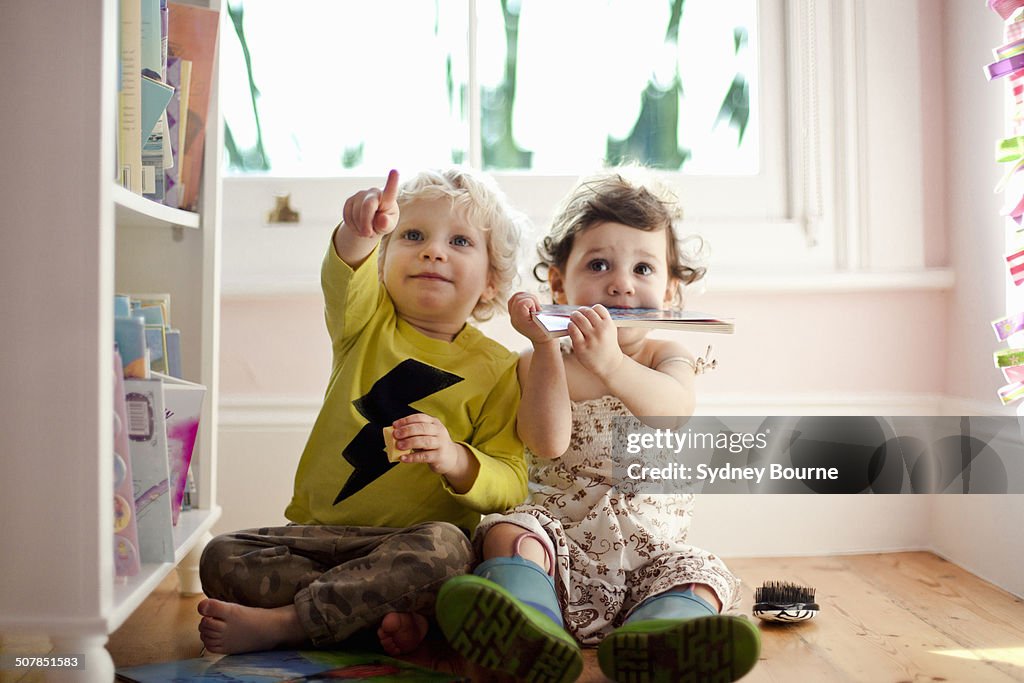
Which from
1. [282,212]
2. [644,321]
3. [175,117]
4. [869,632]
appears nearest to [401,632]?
[644,321]

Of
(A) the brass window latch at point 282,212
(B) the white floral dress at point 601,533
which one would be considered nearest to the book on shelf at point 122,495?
(B) the white floral dress at point 601,533

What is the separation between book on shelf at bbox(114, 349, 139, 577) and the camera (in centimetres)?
85

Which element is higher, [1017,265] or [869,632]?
[1017,265]

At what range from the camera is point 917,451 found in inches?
60.5

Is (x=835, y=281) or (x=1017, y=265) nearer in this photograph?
(x=1017, y=265)

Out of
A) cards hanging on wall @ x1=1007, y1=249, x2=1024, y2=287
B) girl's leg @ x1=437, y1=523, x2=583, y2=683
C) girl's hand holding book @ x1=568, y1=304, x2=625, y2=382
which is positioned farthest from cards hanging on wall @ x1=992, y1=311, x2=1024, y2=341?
girl's leg @ x1=437, y1=523, x2=583, y2=683

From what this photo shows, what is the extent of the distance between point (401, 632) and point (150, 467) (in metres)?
0.30

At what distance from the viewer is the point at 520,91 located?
166 centimetres

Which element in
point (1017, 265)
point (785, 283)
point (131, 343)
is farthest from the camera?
point (785, 283)

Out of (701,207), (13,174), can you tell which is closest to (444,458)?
(13,174)

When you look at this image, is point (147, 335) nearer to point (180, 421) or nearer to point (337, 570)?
point (180, 421)

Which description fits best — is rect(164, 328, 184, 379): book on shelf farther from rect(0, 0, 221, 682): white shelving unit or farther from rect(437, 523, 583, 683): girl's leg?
rect(437, 523, 583, 683): girl's leg

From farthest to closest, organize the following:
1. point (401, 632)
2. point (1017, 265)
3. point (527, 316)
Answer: point (1017, 265) < point (527, 316) < point (401, 632)

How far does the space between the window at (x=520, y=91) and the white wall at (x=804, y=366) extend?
18 cm
